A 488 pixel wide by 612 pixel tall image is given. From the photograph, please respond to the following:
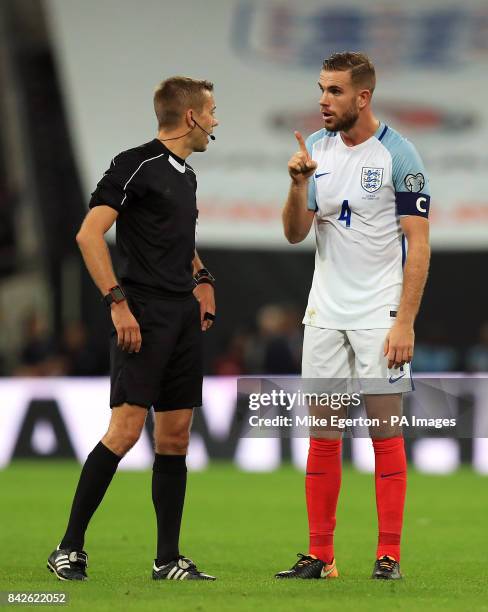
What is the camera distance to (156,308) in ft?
19.6

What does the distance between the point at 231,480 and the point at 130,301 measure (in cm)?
622

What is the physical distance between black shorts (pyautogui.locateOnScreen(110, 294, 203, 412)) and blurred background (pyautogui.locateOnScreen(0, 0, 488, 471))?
23.6ft

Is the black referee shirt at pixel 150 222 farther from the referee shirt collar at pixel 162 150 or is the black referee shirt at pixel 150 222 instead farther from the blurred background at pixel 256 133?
the blurred background at pixel 256 133

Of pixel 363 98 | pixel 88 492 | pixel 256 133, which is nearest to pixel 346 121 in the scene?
pixel 363 98

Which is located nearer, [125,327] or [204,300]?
[125,327]

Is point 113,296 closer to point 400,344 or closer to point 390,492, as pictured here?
point 400,344

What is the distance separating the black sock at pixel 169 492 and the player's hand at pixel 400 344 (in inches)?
38.5

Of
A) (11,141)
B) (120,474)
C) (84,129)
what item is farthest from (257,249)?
(11,141)

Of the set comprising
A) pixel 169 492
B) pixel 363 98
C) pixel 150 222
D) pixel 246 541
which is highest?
pixel 363 98

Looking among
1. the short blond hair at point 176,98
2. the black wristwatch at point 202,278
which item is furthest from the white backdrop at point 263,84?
the short blond hair at point 176,98

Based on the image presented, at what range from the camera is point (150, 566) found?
662 centimetres

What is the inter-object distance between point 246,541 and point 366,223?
245cm

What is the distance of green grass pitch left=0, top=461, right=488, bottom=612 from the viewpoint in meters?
5.50

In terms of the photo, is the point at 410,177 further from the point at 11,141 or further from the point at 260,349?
the point at 11,141
